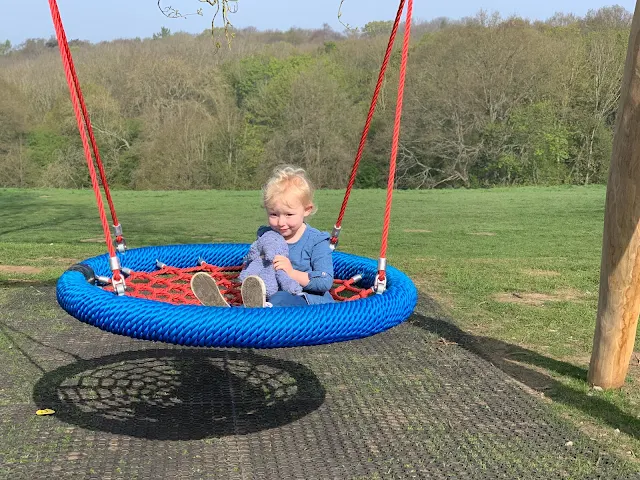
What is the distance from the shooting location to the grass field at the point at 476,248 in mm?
3673

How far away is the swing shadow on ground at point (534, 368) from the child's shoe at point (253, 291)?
1.59 m

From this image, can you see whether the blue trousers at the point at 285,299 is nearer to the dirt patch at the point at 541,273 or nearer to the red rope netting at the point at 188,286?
the red rope netting at the point at 188,286

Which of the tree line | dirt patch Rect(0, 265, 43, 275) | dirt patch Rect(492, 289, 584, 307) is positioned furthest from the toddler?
the tree line

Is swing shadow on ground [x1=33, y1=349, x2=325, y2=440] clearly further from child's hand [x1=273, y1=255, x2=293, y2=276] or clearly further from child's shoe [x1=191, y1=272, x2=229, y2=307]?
child's hand [x1=273, y1=255, x2=293, y2=276]

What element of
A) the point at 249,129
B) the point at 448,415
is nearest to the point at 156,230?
the point at 448,415

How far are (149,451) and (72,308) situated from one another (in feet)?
2.33

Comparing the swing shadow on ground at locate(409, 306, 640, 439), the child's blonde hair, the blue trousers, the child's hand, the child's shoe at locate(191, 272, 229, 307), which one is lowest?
the swing shadow on ground at locate(409, 306, 640, 439)

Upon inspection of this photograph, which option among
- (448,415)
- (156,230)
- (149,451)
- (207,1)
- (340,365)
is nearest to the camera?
(149,451)

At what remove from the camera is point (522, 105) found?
1005 inches

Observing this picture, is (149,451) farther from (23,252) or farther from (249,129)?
(249,129)

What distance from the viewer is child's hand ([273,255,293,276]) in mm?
2598

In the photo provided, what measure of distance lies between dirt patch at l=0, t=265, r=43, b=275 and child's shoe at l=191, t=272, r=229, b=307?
176 inches

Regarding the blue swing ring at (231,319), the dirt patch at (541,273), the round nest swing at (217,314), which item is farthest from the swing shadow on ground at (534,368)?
the dirt patch at (541,273)

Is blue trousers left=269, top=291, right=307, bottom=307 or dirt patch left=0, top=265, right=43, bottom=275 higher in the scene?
blue trousers left=269, top=291, right=307, bottom=307
